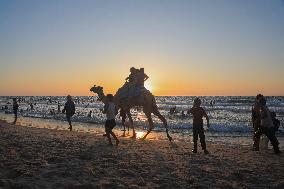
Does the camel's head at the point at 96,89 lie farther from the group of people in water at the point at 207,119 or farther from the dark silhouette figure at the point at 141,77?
the group of people in water at the point at 207,119

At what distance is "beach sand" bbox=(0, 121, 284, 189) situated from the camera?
7.79 meters

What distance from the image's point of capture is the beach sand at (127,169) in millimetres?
7789

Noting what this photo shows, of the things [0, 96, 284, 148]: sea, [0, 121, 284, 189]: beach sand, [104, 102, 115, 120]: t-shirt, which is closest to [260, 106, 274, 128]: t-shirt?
[0, 121, 284, 189]: beach sand

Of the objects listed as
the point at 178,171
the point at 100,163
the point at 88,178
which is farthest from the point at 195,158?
the point at 88,178

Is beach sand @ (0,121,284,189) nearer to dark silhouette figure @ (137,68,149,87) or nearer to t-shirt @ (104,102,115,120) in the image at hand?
t-shirt @ (104,102,115,120)

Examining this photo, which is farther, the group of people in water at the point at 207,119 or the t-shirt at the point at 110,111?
the t-shirt at the point at 110,111

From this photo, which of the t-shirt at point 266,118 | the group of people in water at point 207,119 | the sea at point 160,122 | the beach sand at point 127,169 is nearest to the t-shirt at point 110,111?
the group of people in water at point 207,119

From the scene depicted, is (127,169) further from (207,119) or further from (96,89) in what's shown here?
(96,89)

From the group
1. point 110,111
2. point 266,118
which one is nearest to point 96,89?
point 110,111

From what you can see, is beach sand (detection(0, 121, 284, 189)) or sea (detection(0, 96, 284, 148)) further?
sea (detection(0, 96, 284, 148))

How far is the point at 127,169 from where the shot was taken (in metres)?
9.02

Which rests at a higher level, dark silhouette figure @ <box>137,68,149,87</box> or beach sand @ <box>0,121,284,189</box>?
dark silhouette figure @ <box>137,68,149,87</box>

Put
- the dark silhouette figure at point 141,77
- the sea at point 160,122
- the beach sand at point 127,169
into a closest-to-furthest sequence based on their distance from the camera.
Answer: the beach sand at point 127,169 < the dark silhouette figure at point 141,77 < the sea at point 160,122

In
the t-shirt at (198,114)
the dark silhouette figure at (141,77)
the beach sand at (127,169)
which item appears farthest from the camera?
the dark silhouette figure at (141,77)
